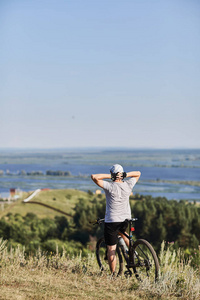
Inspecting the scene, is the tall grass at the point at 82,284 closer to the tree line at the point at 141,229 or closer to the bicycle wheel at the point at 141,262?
the bicycle wheel at the point at 141,262

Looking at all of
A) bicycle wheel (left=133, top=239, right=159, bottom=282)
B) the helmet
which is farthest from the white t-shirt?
bicycle wheel (left=133, top=239, right=159, bottom=282)

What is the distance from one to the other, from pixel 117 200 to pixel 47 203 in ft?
357

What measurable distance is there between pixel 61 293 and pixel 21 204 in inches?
4413

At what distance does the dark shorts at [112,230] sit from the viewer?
5.86m

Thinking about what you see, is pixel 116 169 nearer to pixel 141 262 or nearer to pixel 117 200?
pixel 117 200

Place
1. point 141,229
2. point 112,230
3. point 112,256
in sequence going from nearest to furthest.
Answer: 1. point 112,230
2. point 112,256
3. point 141,229

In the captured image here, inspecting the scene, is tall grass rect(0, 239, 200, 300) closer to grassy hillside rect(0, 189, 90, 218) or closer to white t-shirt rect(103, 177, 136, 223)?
white t-shirt rect(103, 177, 136, 223)

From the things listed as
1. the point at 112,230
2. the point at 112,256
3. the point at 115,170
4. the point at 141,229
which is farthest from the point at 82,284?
the point at 141,229

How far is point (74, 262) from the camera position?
23.5 ft

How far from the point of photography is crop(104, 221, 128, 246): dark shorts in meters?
5.86

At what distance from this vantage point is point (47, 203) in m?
112

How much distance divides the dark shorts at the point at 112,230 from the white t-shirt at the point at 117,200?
9 cm

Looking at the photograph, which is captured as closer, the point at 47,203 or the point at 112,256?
the point at 112,256

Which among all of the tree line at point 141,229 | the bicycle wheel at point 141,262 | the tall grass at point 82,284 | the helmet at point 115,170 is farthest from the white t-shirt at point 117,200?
the tree line at point 141,229
